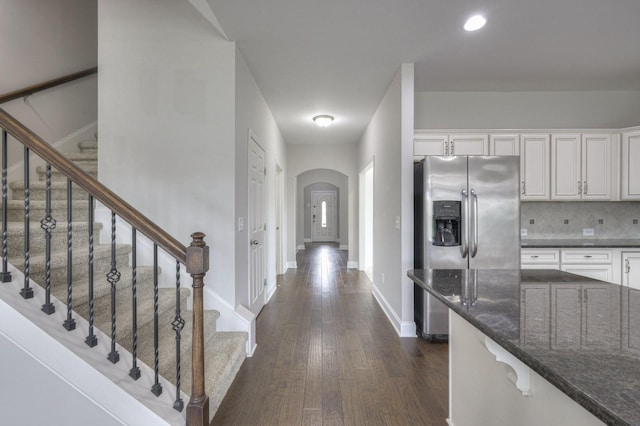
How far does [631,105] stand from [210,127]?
5101 mm

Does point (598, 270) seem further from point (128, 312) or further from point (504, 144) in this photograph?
point (128, 312)

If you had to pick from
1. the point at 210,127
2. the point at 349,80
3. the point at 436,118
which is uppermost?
the point at 349,80

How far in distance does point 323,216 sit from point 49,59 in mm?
10371

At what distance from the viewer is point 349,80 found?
370 cm

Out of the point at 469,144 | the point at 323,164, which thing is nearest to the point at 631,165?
the point at 469,144

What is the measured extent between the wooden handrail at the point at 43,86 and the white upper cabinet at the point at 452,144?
3.76 m

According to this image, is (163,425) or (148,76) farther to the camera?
(148,76)

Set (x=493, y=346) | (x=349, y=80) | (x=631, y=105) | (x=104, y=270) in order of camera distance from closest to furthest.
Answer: (x=493, y=346), (x=104, y=270), (x=349, y=80), (x=631, y=105)

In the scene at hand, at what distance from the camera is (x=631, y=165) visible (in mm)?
3678

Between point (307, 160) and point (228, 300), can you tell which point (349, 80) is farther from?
point (307, 160)

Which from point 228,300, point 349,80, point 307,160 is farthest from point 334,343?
point 307,160

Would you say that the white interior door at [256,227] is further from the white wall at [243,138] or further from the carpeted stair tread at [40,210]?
the carpeted stair tread at [40,210]

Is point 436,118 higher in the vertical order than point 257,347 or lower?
higher

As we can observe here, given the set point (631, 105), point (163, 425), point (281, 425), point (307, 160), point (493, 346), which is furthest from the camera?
point (307, 160)
